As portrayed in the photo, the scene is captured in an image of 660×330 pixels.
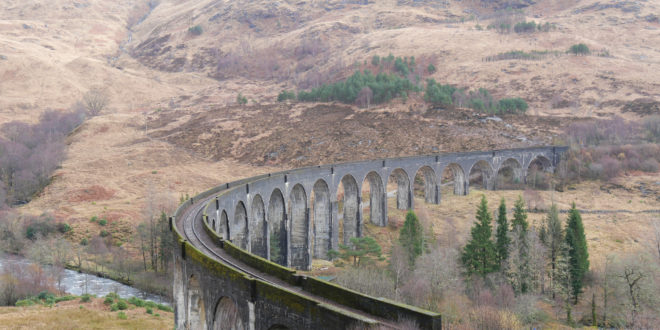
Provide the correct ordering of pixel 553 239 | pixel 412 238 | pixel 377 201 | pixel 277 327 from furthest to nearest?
pixel 377 201
pixel 412 238
pixel 553 239
pixel 277 327

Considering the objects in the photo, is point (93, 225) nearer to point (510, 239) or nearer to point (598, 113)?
point (510, 239)

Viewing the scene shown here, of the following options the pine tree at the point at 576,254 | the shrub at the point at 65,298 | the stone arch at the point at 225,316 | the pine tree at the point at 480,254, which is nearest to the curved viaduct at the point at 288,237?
the stone arch at the point at 225,316

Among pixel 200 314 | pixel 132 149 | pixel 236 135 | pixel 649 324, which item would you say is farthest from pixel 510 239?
pixel 132 149

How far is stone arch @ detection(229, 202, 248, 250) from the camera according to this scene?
3916cm

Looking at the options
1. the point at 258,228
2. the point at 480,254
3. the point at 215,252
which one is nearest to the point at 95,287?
the point at 258,228

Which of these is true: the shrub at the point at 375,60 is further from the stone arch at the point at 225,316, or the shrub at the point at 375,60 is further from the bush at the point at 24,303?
the stone arch at the point at 225,316

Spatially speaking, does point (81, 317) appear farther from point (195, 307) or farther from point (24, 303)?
point (195, 307)

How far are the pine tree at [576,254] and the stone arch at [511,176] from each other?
38.1 metres

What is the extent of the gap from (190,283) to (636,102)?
347 ft

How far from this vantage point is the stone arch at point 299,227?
4694 cm

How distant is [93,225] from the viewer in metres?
58.1

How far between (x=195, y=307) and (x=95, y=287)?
79.8 ft

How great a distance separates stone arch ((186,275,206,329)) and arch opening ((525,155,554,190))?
2609 inches

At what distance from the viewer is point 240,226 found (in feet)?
130
